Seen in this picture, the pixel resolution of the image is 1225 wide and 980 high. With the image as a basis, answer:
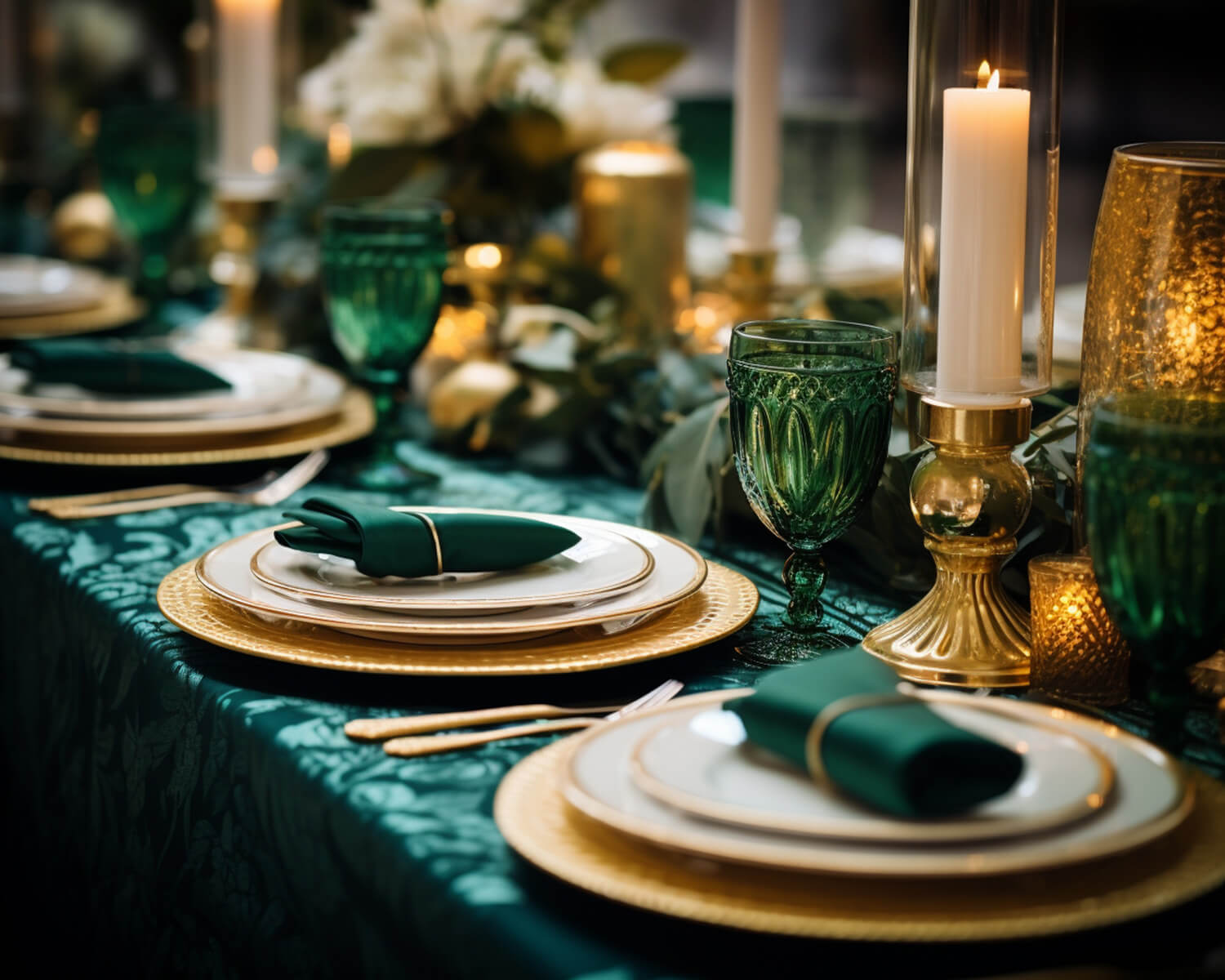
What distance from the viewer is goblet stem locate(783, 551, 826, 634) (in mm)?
795

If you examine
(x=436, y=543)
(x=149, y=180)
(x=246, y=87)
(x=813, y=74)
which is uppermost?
(x=813, y=74)

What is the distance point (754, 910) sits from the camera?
479 mm

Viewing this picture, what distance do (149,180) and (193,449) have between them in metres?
0.77

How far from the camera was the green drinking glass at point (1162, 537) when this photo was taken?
56 centimetres

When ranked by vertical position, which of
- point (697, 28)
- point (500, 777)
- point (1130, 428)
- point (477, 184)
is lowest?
point (500, 777)

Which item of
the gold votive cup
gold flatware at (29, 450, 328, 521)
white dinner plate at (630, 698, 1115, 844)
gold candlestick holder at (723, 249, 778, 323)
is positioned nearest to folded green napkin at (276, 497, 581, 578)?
white dinner plate at (630, 698, 1115, 844)

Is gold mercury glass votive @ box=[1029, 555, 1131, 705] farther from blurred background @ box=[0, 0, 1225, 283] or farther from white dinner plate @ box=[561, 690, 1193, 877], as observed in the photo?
blurred background @ box=[0, 0, 1225, 283]

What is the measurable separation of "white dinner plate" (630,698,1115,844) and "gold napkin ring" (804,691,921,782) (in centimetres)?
1

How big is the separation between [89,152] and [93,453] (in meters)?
1.65

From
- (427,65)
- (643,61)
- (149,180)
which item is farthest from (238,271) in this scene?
(643,61)

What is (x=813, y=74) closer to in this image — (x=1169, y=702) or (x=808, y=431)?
(x=808, y=431)

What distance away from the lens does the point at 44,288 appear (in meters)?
1.82

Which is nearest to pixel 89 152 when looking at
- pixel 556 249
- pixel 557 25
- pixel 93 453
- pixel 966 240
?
pixel 557 25

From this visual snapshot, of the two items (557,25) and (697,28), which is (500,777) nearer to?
(557,25)
